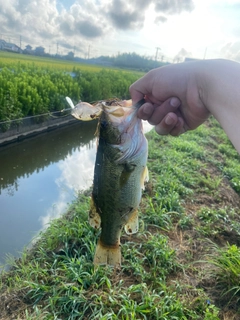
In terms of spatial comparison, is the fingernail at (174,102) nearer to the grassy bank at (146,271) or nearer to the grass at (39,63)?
the grassy bank at (146,271)

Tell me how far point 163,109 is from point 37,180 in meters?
5.58

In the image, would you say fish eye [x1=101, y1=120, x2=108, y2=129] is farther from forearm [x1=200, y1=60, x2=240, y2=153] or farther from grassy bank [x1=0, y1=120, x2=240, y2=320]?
grassy bank [x1=0, y1=120, x2=240, y2=320]

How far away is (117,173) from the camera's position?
1.64 meters

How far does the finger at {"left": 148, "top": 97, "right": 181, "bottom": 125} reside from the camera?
6.25ft

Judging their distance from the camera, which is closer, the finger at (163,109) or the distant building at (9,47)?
the finger at (163,109)

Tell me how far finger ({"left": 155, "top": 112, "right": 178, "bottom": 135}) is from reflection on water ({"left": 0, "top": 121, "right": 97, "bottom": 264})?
272cm

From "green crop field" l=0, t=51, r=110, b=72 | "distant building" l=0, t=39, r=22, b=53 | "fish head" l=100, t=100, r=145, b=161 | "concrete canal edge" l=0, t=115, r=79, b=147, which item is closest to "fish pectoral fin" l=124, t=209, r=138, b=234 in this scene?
"fish head" l=100, t=100, r=145, b=161

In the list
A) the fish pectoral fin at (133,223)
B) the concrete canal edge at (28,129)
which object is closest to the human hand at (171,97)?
the fish pectoral fin at (133,223)

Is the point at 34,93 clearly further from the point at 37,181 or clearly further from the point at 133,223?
the point at 133,223

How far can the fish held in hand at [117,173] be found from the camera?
61.0 inches

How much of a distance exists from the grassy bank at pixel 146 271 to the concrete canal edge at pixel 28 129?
16.7ft

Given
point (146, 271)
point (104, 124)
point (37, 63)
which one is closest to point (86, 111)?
point (104, 124)

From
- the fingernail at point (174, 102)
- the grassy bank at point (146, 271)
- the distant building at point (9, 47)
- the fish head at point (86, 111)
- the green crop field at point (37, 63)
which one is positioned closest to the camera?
the fish head at point (86, 111)

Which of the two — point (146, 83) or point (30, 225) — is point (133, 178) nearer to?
A: point (146, 83)
